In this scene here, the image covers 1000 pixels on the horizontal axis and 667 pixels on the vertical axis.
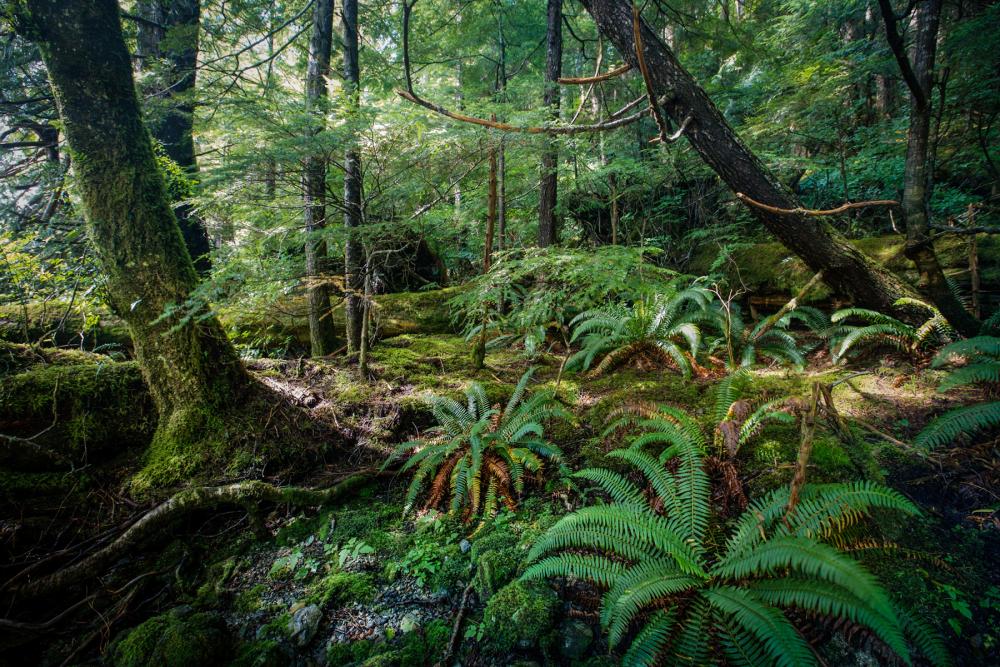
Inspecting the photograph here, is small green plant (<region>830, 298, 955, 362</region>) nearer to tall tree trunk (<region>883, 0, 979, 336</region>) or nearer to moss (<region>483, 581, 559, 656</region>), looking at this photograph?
tall tree trunk (<region>883, 0, 979, 336</region>)

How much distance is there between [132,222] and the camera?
3.32 m

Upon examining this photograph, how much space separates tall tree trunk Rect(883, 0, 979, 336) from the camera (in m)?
3.41

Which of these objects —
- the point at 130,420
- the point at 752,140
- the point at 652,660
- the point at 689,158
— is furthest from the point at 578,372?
the point at 752,140

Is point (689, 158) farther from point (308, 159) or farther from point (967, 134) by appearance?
point (308, 159)

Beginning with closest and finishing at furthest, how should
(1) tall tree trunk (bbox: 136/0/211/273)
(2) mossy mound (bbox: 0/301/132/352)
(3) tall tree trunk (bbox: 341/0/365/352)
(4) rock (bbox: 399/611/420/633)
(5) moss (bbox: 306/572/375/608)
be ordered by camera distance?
1. (4) rock (bbox: 399/611/420/633)
2. (5) moss (bbox: 306/572/375/608)
3. (3) tall tree trunk (bbox: 341/0/365/352)
4. (2) mossy mound (bbox: 0/301/132/352)
5. (1) tall tree trunk (bbox: 136/0/211/273)

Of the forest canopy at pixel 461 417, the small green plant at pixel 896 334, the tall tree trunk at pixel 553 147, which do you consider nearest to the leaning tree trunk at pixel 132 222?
the forest canopy at pixel 461 417

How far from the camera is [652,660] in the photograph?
170cm

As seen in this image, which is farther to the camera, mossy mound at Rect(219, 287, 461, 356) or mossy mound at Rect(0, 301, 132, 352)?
mossy mound at Rect(219, 287, 461, 356)

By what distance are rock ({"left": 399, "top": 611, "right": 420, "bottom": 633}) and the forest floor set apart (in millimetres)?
12

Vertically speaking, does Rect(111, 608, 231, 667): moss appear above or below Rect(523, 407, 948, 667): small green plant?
below

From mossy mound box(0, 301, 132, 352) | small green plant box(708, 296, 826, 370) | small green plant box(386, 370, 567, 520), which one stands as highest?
small green plant box(708, 296, 826, 370)

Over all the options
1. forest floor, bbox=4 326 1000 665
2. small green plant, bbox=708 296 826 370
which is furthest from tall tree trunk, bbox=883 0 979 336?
small green plant, bbox=708 296 826 370

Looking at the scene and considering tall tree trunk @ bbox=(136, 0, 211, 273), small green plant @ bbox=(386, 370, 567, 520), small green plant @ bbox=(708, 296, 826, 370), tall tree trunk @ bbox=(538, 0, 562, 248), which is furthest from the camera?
tall tree trunk @ bbox=(538, 0, 562, 248)

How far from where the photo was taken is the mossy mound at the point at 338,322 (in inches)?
231
